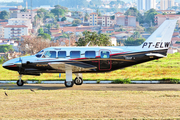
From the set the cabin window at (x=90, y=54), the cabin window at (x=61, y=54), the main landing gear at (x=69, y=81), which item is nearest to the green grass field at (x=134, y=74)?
the main landing gear at (x=69, y=81)

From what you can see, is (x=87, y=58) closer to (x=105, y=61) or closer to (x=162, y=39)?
(x=105, y=61)

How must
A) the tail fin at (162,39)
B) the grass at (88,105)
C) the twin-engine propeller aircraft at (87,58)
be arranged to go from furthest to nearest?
the tail fin at (162,39) → the twin-engine propeller aircraft at (87,58) → the grass at (88,105)

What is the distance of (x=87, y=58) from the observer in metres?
19.5

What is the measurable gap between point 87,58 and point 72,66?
0.95 metres

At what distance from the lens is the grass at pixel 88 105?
11.6 metres

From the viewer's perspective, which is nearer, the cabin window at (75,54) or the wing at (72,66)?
the wing at (72,66)

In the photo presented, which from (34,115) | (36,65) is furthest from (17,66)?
(34,115)

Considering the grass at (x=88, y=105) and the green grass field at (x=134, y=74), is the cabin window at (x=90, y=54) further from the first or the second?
the grass at (x=88, y=105)

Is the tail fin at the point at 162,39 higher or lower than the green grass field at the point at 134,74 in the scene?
higher

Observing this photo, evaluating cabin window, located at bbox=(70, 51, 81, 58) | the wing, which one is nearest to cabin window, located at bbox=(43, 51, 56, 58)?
the wing

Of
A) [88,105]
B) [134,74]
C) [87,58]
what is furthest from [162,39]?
[88,105]

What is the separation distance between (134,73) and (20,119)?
48.3 ft

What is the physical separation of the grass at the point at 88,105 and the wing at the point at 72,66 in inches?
113

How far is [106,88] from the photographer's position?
18406mm
